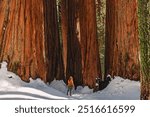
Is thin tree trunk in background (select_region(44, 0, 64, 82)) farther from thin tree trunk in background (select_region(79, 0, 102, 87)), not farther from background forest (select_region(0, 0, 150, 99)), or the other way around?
thin tree trunk in background (select_region(79, 0, 102, 87))

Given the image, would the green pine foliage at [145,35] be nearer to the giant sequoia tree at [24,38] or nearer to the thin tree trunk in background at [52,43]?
the giant sequoia tree at [24,38]

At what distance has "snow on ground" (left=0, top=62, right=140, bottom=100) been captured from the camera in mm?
10627

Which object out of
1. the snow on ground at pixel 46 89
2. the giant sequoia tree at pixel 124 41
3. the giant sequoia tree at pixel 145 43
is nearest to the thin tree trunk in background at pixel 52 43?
the snow on ground at pixel 46 89

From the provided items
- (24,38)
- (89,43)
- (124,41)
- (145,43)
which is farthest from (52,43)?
(145,43)

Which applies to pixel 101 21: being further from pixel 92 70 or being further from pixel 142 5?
pixel 142 5

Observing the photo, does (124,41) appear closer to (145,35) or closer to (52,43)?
(52,43)

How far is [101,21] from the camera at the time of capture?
75.8 ft

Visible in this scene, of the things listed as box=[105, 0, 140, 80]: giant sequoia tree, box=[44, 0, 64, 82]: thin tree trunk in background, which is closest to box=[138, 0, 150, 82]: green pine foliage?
box=[105, 0, 140, 80]: giant sequoia tree

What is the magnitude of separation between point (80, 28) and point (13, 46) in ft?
12.1

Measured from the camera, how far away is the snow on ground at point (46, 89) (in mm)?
10627

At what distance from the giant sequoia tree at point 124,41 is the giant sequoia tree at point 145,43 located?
5.68 m

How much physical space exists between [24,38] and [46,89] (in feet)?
4.78

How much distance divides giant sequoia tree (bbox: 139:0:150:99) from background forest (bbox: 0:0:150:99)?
9.78ft

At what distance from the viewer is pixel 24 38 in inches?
486
